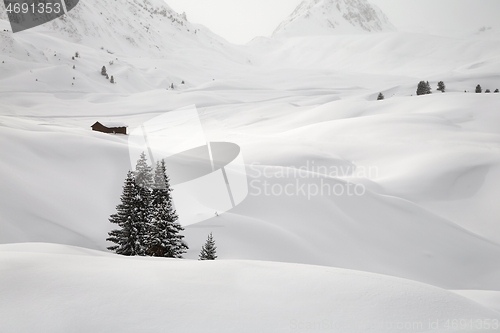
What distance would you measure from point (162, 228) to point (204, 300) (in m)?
8.23

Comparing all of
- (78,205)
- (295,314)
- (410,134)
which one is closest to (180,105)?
(410,134)

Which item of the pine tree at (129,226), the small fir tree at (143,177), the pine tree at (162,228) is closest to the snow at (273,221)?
the pine tree at (129,226)

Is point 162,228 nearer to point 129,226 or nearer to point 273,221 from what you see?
point 129,226

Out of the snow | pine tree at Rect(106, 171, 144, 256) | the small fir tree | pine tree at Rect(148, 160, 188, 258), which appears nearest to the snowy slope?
the snow

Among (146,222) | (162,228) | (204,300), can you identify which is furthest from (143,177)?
(204,300)

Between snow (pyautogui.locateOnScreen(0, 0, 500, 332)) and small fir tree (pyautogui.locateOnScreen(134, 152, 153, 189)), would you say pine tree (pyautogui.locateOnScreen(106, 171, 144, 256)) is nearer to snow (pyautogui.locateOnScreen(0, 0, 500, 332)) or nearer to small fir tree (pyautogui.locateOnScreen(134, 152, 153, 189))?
small fir tree (pyautogui.locateOnScreen(134, 152, 153, 189))

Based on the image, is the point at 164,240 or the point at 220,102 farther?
the point at 220,102

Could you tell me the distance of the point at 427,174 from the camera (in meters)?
28.1

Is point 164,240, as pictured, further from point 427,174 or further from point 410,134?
point 410,134

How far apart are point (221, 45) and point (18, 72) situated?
341ft

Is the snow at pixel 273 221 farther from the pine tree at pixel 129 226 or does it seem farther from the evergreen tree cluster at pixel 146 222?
the evergreen tree cluster at pixel 146 222

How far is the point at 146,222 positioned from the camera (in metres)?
12.5

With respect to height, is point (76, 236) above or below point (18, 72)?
below

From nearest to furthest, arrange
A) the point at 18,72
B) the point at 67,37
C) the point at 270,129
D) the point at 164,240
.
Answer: the point at 164,240, the point at 270,129, the point at 18,72, the point at 67,37
